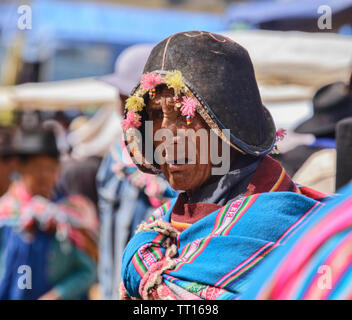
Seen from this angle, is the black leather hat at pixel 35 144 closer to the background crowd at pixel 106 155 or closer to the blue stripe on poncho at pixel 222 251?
the background crowd at pixel 106 155

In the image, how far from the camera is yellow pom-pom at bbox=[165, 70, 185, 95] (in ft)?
6.01

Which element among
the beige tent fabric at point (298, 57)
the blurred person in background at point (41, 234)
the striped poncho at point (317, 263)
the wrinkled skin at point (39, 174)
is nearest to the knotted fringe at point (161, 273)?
the striped poncho at point (317, 263)

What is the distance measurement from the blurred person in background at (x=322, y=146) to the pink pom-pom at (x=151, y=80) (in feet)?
4.58

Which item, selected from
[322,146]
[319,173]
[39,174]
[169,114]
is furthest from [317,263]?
[39,174]

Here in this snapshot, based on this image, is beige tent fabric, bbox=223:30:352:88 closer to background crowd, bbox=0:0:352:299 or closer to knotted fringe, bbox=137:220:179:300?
background crowd, bbox=0:0:352:299

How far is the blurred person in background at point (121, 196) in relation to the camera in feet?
12.1

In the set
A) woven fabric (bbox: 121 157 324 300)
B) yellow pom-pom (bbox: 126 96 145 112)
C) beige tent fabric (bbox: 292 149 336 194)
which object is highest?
yellow pom-pom (bbox: 126 96 145 112)

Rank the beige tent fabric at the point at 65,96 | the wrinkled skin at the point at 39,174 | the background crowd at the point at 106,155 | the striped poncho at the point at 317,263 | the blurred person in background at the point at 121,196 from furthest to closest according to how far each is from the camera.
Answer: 1. the beige tent fabric at the point at 65,96
2. the wrinkled skin at the point at 39,174
3. the blurred person in background at the point at 121,196
4. the background crowd at the point at 106,155
5. the striped poncho at the point at 317,263

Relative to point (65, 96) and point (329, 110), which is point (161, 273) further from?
point (65, 96)

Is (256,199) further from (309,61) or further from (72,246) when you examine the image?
(309,61)

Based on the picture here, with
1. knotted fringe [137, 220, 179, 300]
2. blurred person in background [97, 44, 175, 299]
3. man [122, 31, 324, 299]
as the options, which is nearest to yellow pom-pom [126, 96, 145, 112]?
man [122, 31, 324, 299]

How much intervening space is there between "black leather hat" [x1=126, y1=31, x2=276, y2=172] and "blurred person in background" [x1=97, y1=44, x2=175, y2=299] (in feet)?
5.47

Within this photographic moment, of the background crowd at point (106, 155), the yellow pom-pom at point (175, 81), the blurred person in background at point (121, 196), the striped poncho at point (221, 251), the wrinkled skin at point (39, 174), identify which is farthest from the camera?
the wrinkled skin at point (39, 174)

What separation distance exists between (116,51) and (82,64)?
3.21ft
